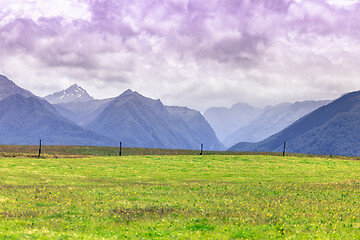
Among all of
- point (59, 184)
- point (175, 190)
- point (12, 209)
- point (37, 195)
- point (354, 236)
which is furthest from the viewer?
point (59, 184)

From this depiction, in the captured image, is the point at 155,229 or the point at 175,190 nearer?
the point at 155,229

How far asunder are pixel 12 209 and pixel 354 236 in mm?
23573

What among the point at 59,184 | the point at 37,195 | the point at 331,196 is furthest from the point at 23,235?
the point at 331,196

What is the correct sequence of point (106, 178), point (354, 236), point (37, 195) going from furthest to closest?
point (106, 178) → point (37, 195) → point (354, 236)

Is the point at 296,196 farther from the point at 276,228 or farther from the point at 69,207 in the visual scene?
the point at 69,207

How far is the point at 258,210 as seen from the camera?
26.3m

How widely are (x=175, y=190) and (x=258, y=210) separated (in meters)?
11.6

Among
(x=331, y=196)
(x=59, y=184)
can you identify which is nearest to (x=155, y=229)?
(x=331, y=196)

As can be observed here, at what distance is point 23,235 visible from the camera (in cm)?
1858

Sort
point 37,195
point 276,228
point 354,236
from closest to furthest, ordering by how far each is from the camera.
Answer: point 354,236, point 276,228, point 37,195

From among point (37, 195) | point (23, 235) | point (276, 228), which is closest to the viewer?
point (23, 235)

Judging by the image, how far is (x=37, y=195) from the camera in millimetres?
31125

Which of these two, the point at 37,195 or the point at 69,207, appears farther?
the point at 37,195

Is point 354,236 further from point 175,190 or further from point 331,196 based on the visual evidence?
point 175,190
